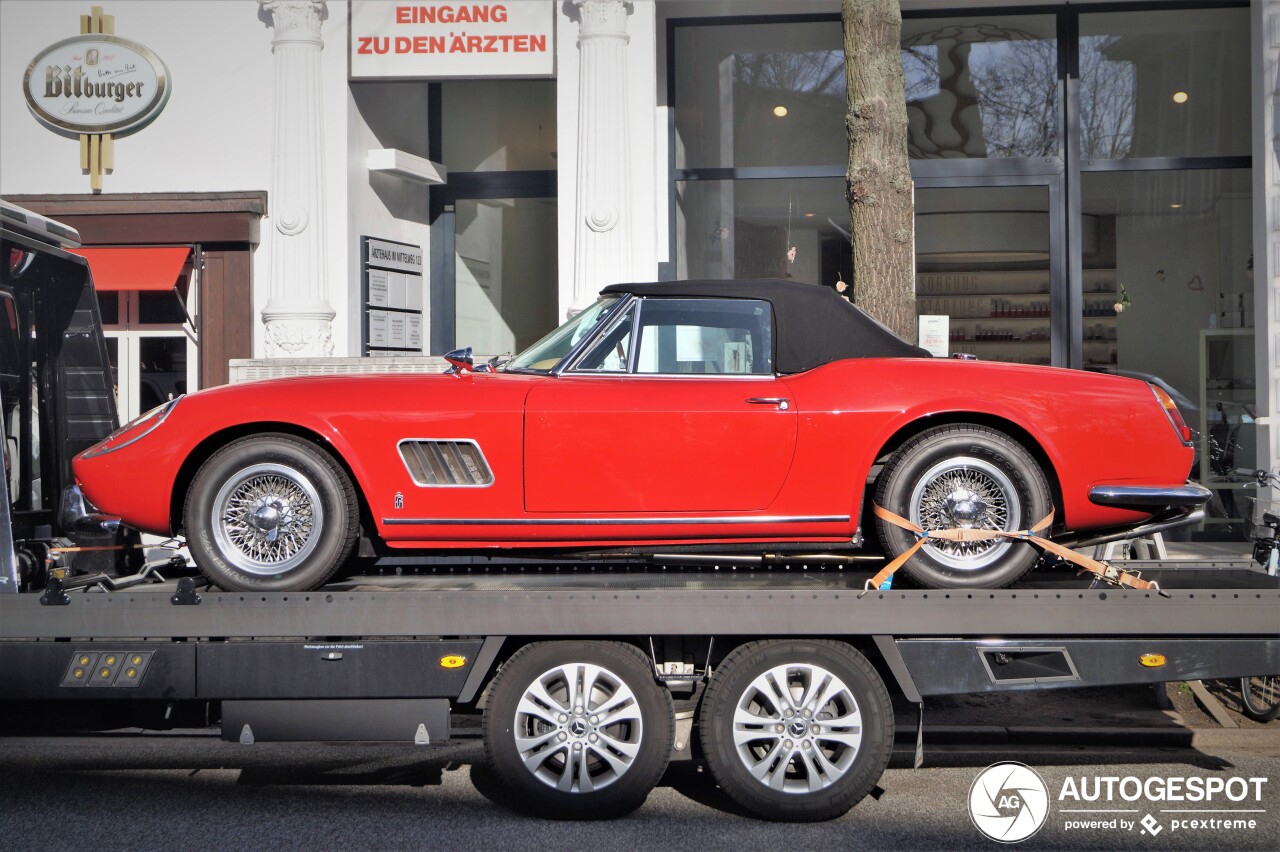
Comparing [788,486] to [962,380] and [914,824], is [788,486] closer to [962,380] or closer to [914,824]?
[962,380]

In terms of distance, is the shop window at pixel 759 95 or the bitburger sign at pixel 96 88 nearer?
the bitburger sign at pixel 96 88

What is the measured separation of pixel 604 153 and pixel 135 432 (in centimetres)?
684

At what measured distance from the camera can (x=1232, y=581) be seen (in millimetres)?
5105

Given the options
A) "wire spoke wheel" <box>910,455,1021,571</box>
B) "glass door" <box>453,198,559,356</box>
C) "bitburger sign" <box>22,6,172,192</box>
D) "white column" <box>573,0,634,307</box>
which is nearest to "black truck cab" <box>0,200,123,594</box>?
"wire spoke wheel" <box>910,455,1021,571</box>

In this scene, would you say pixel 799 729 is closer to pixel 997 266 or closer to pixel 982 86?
pixel 997 266

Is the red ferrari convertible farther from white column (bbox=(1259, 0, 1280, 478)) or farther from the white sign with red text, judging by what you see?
the white sign with red text

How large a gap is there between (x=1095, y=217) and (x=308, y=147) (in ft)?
24.0

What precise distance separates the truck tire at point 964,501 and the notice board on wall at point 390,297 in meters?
8.02

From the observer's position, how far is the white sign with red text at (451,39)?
1141 centimetres

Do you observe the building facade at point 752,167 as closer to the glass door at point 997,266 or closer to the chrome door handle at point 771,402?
the glass door at point 997,266

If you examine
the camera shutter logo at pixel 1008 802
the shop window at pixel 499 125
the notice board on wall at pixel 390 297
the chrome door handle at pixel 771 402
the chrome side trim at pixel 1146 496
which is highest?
the shop window at pixel 499 125

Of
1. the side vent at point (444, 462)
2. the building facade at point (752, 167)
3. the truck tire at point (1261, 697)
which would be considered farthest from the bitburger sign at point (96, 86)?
the truck tire at point (1261, 697)

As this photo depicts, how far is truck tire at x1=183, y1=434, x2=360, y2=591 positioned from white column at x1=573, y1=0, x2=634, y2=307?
6400 millimetres

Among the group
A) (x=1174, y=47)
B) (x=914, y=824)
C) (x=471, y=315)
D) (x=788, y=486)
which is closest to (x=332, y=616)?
(x=788, y=486)
